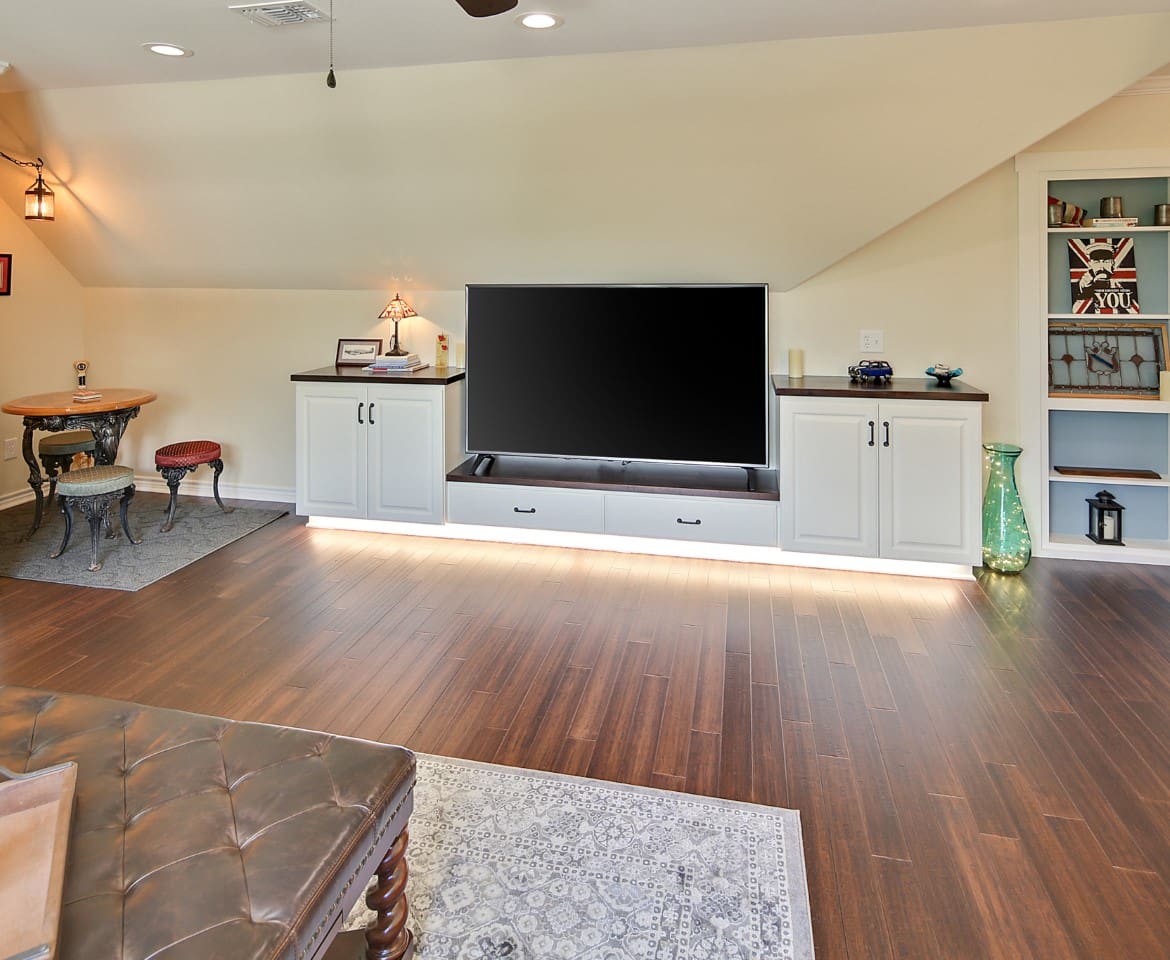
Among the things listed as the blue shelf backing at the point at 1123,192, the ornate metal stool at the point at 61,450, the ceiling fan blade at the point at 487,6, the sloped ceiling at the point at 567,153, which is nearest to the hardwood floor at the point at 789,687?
the ornate metal stool at the point at 61,450

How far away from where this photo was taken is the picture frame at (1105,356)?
405 centimetres

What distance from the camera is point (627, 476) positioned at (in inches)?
173

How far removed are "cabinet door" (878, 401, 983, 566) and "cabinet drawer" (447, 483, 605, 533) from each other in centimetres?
148

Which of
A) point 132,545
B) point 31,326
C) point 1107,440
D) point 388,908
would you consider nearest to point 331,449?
point 132,545

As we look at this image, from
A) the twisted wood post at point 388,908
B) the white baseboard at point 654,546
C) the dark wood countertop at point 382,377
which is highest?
the dark wood countertop at point 382,377

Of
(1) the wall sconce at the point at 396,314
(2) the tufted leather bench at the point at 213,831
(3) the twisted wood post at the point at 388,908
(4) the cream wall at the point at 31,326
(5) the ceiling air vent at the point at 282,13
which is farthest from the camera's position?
(4) the cream wall at the point at 31,326

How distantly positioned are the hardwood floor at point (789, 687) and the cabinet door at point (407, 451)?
1.16 feet

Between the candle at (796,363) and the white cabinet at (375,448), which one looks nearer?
the candle at (796,363)

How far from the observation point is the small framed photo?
494 centimetres

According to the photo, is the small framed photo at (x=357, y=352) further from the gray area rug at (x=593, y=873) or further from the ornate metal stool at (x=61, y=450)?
the gray area rug at (x=593, y=873)

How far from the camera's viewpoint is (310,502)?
4676 mm

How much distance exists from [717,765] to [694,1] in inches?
97.9

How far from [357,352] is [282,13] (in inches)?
92.2

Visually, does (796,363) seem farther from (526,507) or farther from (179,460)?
(179,460)
